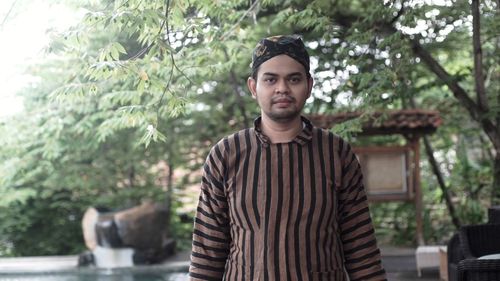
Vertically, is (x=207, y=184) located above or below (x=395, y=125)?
below

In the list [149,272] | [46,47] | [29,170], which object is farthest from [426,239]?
[46,47]

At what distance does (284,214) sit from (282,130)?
9.3 inches

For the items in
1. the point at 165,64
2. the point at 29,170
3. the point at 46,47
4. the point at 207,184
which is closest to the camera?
the point at 207,184

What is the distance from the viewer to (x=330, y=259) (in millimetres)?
1669

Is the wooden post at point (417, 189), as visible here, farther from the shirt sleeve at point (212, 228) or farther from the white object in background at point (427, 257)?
the shirt sleeve at point (212, 228)

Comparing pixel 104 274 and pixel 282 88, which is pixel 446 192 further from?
pixel 282 88

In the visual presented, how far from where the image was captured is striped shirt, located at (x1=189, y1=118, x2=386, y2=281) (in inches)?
64.5

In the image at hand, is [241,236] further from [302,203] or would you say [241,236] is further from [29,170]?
[29,170]

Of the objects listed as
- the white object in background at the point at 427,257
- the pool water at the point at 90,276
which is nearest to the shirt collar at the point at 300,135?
the white object in background at the point at 427,257

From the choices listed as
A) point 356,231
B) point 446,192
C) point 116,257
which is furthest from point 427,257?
point 356,231

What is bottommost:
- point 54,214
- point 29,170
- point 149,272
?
point 149,272

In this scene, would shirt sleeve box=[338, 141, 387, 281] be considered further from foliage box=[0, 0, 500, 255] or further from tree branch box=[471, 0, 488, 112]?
tree branch box=[471, 0, 488, 112]

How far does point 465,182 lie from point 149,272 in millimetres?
4532

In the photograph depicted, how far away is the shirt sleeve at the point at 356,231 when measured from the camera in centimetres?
174
